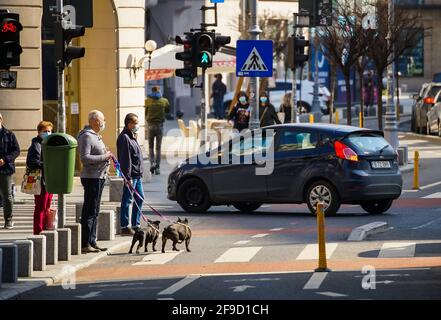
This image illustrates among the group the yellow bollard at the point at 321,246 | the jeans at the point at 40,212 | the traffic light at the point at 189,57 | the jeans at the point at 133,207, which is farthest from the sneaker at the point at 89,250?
the traffic light at the point at 189,57

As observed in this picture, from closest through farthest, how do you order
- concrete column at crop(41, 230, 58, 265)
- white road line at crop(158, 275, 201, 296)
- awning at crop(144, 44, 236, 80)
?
white road line at crop(158, 275, 201, 296), concrete column at crop(41, 230, 58, 265), awning at crop(144, 44, 236, 80)

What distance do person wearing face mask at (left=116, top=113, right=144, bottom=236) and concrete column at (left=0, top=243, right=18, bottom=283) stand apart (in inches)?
216

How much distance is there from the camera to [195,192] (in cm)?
2639

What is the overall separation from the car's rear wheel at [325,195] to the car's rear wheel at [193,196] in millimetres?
2063

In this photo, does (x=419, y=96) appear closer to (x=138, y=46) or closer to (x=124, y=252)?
(x=138, y=46)

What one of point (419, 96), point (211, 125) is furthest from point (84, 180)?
point (419, 96)

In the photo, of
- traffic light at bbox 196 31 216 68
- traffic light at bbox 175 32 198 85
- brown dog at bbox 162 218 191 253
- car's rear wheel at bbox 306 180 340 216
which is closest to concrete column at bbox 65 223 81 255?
brown dog at bbox 162 218 191 253

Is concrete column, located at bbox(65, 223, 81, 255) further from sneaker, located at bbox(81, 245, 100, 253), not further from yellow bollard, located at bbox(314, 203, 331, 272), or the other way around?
yellow bollard, located at bbox(314, 203, 331, 272)

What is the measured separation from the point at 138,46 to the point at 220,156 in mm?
8783

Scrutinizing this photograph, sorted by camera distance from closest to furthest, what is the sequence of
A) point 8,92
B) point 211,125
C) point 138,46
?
1. point 8,92
2. point 138,46
3. point 211,125

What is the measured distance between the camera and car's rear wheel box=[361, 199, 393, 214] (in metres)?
25.6

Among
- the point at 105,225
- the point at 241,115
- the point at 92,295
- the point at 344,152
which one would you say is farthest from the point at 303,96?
the point at 92,295

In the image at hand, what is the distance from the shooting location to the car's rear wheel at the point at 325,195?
2484cm

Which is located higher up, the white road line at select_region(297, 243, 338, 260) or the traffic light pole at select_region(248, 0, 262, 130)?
the traffic light pole at select_region(248, 0, 262, 130)
